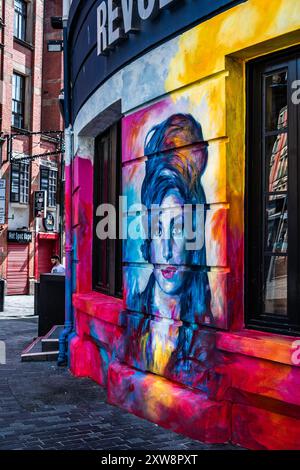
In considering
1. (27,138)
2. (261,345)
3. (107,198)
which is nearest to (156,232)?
(261,345)

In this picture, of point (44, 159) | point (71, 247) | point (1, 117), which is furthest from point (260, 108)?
point (44, 159)

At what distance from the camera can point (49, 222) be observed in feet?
86.1

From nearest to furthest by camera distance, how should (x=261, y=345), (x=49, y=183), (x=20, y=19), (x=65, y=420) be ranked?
(x=261, y=345)
(x=65, y=420)
(x=20, y=19)
(x=49, y=183)

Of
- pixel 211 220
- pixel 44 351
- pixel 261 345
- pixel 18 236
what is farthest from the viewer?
pixel 18 236

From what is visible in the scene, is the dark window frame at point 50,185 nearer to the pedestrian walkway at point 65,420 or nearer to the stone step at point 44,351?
the stone step at point 44,351

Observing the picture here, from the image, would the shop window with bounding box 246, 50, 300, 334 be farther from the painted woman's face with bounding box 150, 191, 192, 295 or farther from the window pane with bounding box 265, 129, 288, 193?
the painted woman's face with bounding box 150, 191, 192, 295

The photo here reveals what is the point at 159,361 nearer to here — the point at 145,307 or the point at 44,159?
the point at 145,307

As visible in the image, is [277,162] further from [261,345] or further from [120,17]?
[120,17]

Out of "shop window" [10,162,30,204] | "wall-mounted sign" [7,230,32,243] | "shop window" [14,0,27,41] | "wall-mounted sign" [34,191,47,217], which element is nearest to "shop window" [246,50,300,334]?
"wall-mounted sign" [7,230,32,243]

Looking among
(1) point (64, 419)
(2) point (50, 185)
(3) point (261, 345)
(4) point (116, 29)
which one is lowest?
(1) point (64, 419)

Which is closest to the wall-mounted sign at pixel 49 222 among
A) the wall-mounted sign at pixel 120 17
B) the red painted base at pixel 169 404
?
the wall-mounted sign at pixel 120 17

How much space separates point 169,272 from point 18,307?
14.3 m

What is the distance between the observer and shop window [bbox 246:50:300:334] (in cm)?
430
